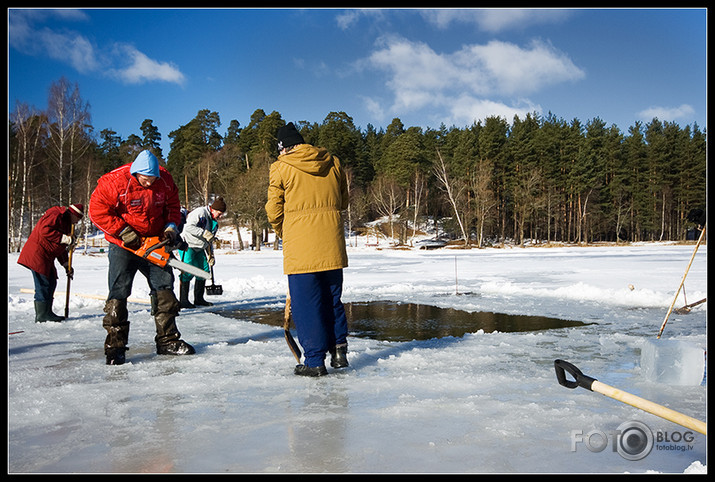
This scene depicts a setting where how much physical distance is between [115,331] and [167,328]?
1.44 feet

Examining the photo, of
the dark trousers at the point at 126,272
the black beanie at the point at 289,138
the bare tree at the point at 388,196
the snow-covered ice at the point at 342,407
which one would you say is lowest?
the snow-covered ice at the point at 342,407

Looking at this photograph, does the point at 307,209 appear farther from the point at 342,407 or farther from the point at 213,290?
the point at 213,290

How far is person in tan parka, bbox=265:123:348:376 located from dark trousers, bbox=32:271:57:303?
4225mm

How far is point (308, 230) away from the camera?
3.82 meters

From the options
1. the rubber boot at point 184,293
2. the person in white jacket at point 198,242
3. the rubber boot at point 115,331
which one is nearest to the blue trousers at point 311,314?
the rubber boot at point 115,331

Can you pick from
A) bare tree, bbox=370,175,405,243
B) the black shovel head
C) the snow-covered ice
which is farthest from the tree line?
the snow-covered ice

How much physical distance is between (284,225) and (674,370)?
280 cm

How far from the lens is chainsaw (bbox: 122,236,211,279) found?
4.45m

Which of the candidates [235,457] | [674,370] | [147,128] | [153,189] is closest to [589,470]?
[235,457]

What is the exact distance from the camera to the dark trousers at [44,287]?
6.54 m

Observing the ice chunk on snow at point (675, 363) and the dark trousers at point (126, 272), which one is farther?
the dark trousers at point (126, 272)
